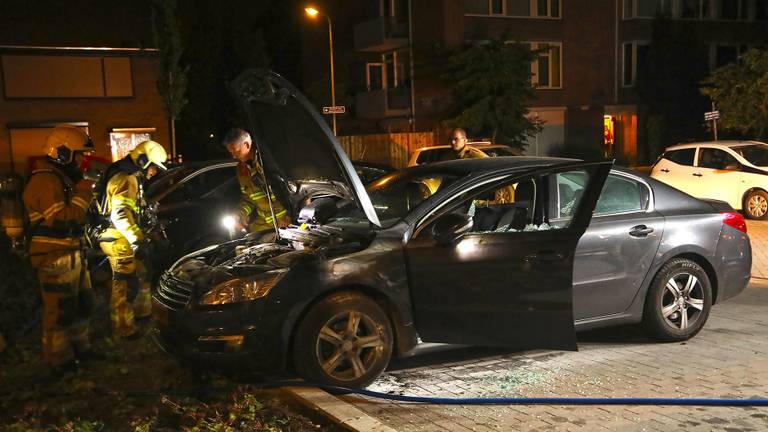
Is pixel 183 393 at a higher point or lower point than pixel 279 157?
→ lower

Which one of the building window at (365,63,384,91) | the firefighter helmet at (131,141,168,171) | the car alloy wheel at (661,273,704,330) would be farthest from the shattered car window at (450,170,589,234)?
the building window at (365,63,384,91)

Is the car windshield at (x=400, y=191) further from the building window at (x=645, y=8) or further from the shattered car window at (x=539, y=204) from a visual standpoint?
the building window at (x=645, y=8)

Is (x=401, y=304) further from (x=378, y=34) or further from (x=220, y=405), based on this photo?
(x=378, y=34)

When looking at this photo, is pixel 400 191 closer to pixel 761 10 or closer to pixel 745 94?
pixel 745 94

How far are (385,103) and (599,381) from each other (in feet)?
87.1

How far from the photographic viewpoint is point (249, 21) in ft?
123

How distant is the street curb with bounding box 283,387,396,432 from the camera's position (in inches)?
171

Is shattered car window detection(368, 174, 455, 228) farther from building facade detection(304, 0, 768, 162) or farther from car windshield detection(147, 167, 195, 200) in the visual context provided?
building facade detection(304, 0, 768, 162)

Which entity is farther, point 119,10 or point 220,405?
point 119,10

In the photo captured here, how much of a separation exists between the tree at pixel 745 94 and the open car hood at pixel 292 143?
71.8 feet

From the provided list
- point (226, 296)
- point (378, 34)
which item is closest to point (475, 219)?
point (226, 296)

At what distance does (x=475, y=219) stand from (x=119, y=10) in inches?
958

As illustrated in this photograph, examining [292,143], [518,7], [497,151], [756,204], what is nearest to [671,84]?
[518,7]

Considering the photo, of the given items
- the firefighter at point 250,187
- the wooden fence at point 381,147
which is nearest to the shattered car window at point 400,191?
the firefighter at point 250,187
